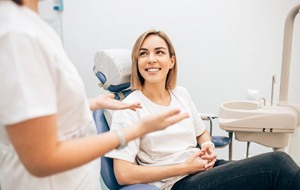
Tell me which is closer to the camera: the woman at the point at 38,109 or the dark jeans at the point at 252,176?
the woman at the point at 38,109

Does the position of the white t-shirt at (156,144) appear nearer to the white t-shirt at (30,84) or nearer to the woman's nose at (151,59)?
the woman's nose at (151,59)

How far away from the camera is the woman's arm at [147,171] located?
42.8 inches

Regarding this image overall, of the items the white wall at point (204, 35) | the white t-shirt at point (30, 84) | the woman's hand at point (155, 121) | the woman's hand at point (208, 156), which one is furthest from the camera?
the white wall at point (204, 35)

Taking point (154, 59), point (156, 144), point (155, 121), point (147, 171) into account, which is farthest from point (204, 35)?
point (155, 121)

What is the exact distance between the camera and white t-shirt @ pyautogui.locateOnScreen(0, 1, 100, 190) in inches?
18.0

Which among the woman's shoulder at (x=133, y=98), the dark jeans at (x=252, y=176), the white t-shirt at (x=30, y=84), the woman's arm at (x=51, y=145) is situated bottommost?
the dark jeans at (x=252, y=176)

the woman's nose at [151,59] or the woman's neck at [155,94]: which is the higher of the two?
the woman's nose at [151,59]

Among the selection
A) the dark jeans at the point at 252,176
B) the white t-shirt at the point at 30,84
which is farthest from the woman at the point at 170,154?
the white t-shirt at the point at 30,84

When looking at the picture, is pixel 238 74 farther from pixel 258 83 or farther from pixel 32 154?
pixel 32 154

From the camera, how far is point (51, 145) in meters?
0.49

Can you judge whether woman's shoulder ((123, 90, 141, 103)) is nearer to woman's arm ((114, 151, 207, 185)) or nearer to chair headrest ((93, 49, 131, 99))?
chair headrest ((93, 49, 131, 99))

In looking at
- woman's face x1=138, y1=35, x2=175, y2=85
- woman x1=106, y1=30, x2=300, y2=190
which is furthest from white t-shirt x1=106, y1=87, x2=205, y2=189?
woman's face x1=138, y1=35, x2=175, y2=85

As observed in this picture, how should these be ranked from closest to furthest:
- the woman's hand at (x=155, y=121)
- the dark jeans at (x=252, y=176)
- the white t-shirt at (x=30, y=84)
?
the white t-shirt at (x=30, y=84) → the woman's hand at (x=155, y=121) → the dark jeans at (x=252, y=176)

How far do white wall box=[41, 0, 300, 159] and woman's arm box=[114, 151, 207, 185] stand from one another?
3.12 feet
